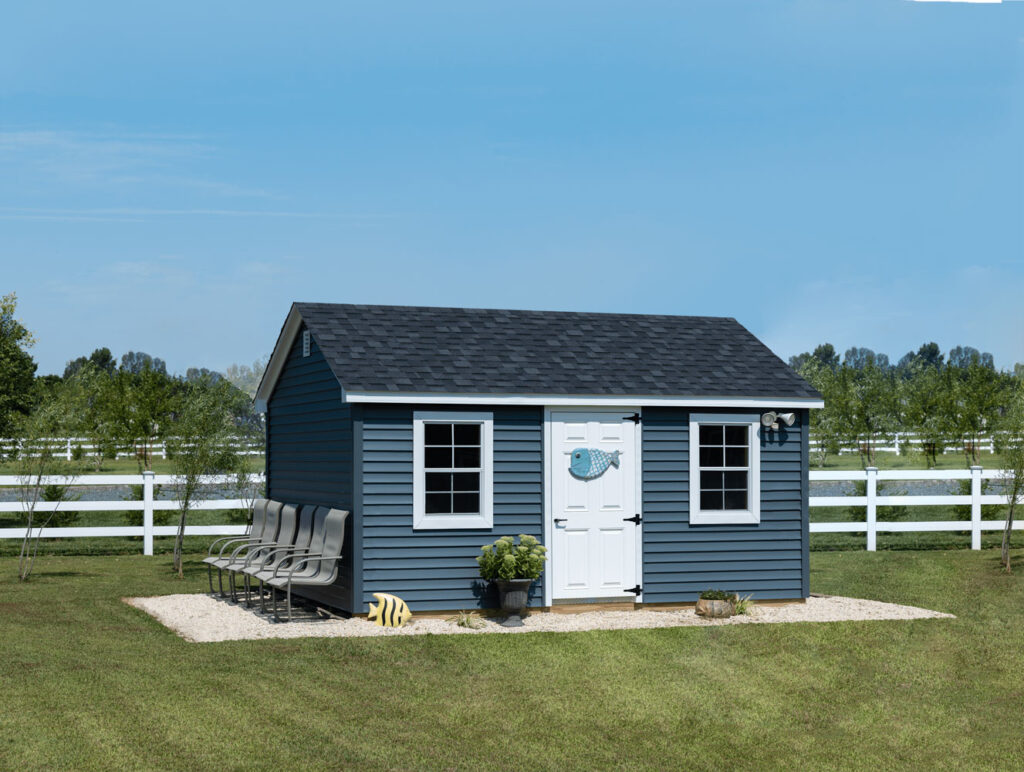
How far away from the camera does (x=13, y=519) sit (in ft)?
89.5

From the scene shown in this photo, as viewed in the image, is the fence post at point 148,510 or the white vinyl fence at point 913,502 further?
the white vinyl fence at point 913,502

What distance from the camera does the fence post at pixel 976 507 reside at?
2006cm

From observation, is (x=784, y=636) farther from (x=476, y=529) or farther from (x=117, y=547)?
(x=117, y=547)

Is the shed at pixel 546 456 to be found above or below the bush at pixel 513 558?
above

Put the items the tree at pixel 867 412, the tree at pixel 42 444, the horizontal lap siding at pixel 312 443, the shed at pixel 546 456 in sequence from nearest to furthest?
the shed at pixel 546 456 → the horizontal lap siding at pixel 312 443 → the tree at pixel 42 444 → the tree at pixel 867 412

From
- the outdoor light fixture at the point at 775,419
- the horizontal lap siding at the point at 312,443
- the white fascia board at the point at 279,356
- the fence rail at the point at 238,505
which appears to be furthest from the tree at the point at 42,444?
the outdoor light fixture at the point at 775,419

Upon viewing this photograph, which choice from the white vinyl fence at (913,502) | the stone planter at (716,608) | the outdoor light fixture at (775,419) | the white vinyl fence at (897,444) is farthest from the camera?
the white vinyl fence at (897,444)

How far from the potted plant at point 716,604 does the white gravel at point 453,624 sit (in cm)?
9

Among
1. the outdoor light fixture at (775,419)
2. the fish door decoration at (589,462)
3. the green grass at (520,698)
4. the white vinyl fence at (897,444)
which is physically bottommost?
the green grass at (520,698)

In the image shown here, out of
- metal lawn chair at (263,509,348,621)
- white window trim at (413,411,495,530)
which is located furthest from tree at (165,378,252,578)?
white window trim at (413,411,495,530)

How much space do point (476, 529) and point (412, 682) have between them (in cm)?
327

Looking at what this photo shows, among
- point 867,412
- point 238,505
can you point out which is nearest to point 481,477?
point 238,505

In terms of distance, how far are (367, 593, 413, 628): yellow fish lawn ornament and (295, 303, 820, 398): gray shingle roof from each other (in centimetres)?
218

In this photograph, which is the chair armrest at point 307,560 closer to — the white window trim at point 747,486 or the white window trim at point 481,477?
the white window trim at point 481,477
